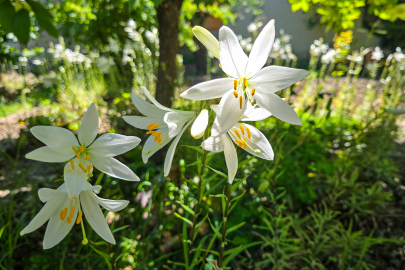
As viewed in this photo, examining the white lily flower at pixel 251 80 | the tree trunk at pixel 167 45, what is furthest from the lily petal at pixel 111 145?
the tree trunk at pixel 167 45

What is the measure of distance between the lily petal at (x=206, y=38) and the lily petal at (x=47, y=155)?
45 centimetres

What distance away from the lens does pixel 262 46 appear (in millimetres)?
616

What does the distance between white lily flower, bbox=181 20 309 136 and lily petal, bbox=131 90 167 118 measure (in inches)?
7.9

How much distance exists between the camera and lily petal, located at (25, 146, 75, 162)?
618 mm

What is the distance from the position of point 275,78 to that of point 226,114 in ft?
0.52

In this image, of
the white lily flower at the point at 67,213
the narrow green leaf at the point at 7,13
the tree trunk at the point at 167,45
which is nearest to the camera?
the white lily flower at the point at 67,213

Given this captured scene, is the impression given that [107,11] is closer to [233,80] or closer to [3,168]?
[3,168]

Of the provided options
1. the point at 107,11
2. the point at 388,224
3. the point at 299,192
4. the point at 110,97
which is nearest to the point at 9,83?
the point at 110,97

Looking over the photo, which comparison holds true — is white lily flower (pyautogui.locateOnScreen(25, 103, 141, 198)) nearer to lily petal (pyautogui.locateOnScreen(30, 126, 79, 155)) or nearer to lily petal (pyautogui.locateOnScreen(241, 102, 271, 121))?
lily petal (pyautogui.locateOnScreen(30, 126, 79, 155))

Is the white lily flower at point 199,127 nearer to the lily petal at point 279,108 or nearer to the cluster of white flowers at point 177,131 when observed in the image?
the cluster of white flowers at point 177,131

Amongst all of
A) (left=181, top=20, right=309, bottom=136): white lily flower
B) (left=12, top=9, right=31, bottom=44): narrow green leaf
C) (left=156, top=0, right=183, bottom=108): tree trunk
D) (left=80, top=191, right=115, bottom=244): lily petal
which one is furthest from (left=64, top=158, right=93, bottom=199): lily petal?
(left=156, top=0, right=183, bottom=108): tree trunk

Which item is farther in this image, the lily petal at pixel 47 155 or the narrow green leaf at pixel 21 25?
the narrow green leaf at pixel 21 25

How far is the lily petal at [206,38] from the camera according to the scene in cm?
62

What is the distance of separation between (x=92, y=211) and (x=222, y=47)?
563 millimetres
